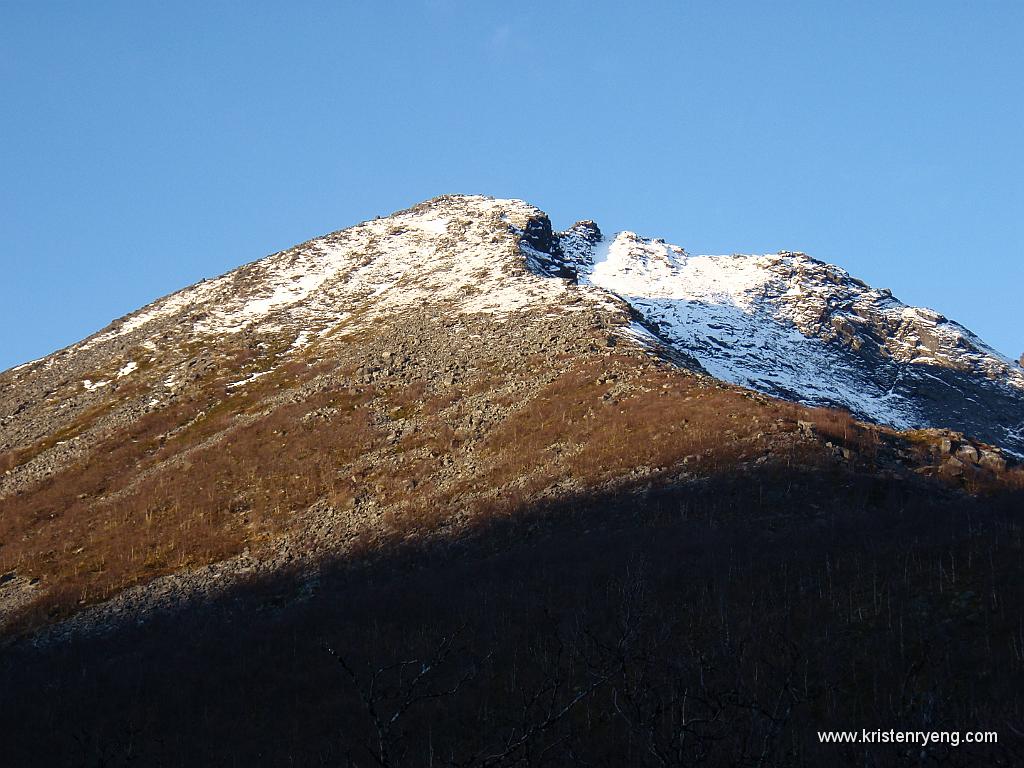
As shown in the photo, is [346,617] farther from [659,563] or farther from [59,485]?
[59,485]

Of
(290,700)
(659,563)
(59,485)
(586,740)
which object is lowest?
(586,740)

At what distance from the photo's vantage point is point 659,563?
3981 cm

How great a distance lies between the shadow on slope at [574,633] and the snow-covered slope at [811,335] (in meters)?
49.7

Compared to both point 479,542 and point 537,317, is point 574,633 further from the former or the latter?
point 537,317

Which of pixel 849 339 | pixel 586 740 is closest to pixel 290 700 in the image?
pixel 586 740

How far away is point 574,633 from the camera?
34.6 m

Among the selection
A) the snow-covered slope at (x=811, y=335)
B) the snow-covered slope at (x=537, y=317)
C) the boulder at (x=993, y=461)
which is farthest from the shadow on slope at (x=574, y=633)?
the snow-covered slope at (x=811, y=335)

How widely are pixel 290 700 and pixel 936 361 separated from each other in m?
113

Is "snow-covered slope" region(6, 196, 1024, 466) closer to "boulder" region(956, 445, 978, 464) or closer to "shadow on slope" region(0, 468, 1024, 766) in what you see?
"boulder" region(956, 445, 978, 464)

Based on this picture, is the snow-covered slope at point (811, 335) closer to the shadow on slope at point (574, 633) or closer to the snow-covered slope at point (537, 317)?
the snow-covered slope at point (537, 317)

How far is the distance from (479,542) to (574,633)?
13701 millimetres

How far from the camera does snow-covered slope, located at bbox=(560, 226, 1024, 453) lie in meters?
108

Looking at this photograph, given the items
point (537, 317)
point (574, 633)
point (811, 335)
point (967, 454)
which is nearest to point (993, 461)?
point (967, 454)

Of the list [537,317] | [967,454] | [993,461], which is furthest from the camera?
[537,317]
